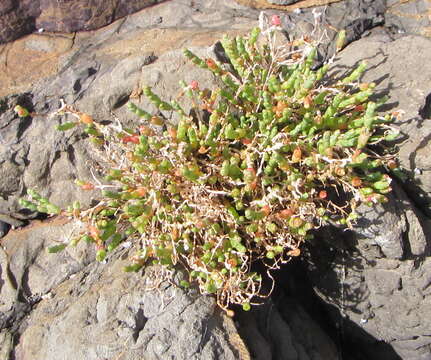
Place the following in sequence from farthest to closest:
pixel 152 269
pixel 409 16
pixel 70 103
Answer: pixel 409 16 < pixel 70 103 < pixel 152 269

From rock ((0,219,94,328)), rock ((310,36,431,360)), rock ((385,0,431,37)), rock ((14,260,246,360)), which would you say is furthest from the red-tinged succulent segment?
→ rock ((385,0,431,37))

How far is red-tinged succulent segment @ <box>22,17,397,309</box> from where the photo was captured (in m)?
2.93

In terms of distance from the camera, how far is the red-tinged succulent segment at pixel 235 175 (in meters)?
2.93

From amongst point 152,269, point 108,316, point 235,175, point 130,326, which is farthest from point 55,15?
point 130,326

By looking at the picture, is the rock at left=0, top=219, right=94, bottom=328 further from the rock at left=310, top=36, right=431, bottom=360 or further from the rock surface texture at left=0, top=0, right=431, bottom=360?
the rock at left=310, top=36, right=431, bottom=360

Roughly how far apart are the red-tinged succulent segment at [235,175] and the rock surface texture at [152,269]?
0.28 metres

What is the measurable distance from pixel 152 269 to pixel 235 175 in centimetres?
90

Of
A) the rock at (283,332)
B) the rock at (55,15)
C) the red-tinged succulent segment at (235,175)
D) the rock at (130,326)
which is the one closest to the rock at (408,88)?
the red-tinged succulent segment at (235,175)

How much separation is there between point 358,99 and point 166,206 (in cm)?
149

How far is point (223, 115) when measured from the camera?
3.20 meters

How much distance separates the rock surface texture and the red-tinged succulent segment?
279mm

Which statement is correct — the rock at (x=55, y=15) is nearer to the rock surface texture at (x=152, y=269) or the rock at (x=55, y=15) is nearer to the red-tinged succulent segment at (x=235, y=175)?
the rock surface texture at (x=152, y=269)

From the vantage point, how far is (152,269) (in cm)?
320

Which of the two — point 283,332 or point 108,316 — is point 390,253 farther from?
point 108,316
